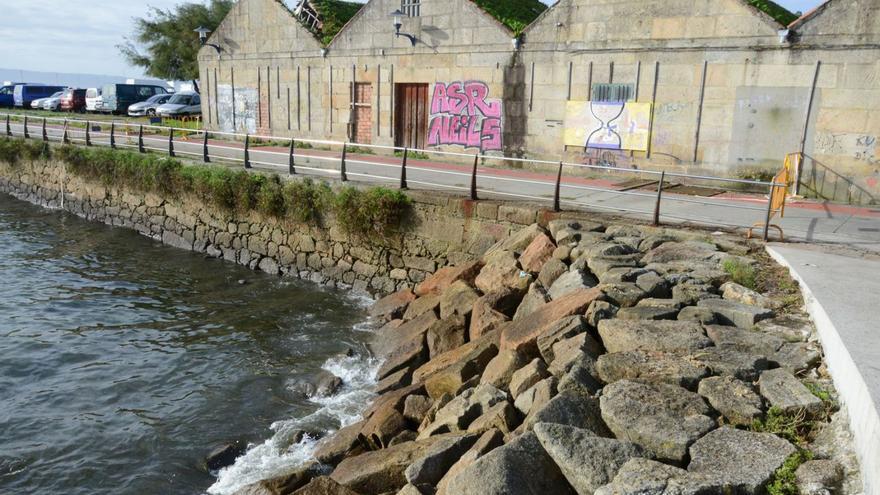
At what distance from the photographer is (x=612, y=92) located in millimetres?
15906

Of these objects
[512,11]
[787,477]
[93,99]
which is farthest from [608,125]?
[93,99]

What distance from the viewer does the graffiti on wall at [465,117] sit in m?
18.1

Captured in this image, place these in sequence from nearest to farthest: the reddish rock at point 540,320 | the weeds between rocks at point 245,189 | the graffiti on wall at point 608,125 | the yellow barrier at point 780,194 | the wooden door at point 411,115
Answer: the reddish rock at point 540,320 < the yellow barrier at point 780,194 < the weeds between rocks at point 245,189 < the graffiti on wall at point 608,125 < the wooden door at point 411,115

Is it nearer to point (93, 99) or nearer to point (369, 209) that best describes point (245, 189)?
point (369, 209)

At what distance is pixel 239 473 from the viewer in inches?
283

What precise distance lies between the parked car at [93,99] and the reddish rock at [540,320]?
1447 inches

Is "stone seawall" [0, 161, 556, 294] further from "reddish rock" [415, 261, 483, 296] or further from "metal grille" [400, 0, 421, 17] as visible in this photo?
"metal grille" [400, 0, 421, 17]

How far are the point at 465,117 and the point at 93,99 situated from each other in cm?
2827

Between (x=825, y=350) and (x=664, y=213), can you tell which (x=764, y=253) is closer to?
(x=664, y=213)

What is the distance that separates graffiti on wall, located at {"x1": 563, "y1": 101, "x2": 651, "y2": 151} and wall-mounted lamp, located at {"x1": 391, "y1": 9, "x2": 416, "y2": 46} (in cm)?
532

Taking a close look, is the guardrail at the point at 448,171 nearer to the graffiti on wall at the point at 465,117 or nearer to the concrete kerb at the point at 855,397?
the graffiti on wall at the point at 465,117

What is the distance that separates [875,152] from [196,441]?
43.1 feet

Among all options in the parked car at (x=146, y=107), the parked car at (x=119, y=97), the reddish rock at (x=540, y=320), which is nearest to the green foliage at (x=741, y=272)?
the reddish rock at (x=540, y=320)

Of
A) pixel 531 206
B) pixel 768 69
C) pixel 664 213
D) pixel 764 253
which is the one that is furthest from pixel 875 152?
pixel 531 206
